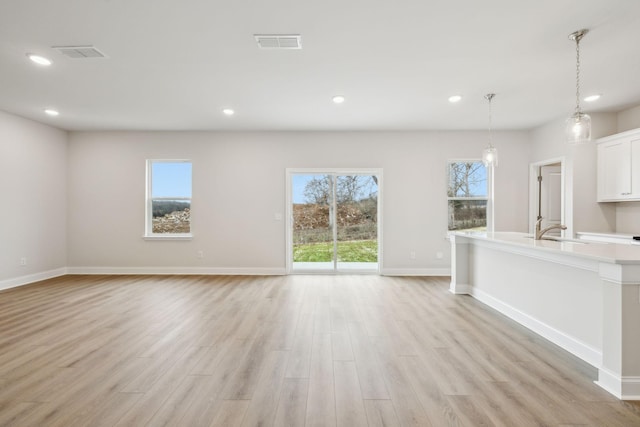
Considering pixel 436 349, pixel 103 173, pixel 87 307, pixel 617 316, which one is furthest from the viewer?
pixel 103 173

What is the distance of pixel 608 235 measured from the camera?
4535 mm

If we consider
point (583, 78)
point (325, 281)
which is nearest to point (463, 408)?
point (325, 281)

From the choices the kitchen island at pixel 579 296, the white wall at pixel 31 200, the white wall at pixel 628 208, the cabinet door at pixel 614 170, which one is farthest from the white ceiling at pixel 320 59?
the kitchen island at pixel 579 296

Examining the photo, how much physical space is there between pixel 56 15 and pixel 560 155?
6951 millimetres

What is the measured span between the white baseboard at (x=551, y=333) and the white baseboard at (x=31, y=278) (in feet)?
24.6

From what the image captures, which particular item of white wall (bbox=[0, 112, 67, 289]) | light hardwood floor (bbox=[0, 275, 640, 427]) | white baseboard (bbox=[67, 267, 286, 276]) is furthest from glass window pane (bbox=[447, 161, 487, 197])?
white wall (bbox=[0, 112, 67, 289])

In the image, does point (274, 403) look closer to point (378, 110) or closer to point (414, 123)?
point (378, 110)

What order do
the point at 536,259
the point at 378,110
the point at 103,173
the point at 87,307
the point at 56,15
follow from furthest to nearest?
the point at 103,173
the point at 378,110
the point at 87,307
the point at 536,259
the point at 56,15

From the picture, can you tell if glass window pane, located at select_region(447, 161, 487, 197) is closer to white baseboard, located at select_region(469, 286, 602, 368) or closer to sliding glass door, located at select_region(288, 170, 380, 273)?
sliding glass door, located at select_region(288, 170, 380, 273)

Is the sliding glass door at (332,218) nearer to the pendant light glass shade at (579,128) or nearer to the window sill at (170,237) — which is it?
the window sill at (170,237)

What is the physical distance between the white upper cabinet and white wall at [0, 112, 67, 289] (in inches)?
383

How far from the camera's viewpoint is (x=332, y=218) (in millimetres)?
6230

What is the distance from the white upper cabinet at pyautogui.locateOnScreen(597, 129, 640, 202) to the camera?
4.43m

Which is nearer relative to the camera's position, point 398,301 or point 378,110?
point 398,301
